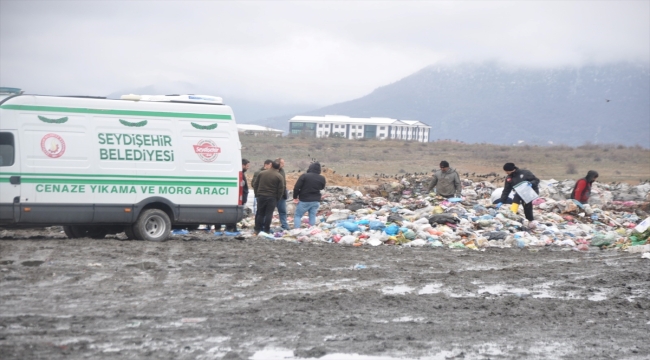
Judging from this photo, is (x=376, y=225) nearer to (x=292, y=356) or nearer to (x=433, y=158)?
(x=292, y=356)

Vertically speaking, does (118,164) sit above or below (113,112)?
below

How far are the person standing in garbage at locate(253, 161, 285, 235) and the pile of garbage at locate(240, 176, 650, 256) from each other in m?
0.44

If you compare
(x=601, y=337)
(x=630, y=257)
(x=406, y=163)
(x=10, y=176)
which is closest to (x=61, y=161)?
(x=10, y=176)

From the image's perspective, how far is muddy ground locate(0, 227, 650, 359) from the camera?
7.65 meters

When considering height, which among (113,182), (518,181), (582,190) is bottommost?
(582,190)

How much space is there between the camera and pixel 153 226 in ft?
48.0

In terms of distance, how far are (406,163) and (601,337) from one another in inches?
1994

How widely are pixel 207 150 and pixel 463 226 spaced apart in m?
6.76

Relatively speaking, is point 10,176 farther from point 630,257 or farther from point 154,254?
point 630,257

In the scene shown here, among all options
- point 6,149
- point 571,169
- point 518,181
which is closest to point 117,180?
point 6,149

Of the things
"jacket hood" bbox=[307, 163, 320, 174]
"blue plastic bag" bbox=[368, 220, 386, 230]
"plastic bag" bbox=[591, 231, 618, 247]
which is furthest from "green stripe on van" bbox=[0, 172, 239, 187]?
"plastic bag" bbox=[591, 231, 618, 247]

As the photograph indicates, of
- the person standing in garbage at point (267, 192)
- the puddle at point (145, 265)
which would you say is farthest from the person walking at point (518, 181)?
the puddle at point (145, 265)

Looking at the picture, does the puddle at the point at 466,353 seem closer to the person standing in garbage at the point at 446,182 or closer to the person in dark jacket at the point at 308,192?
the person in dark jacket at the point at 308,192

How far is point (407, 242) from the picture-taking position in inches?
673
